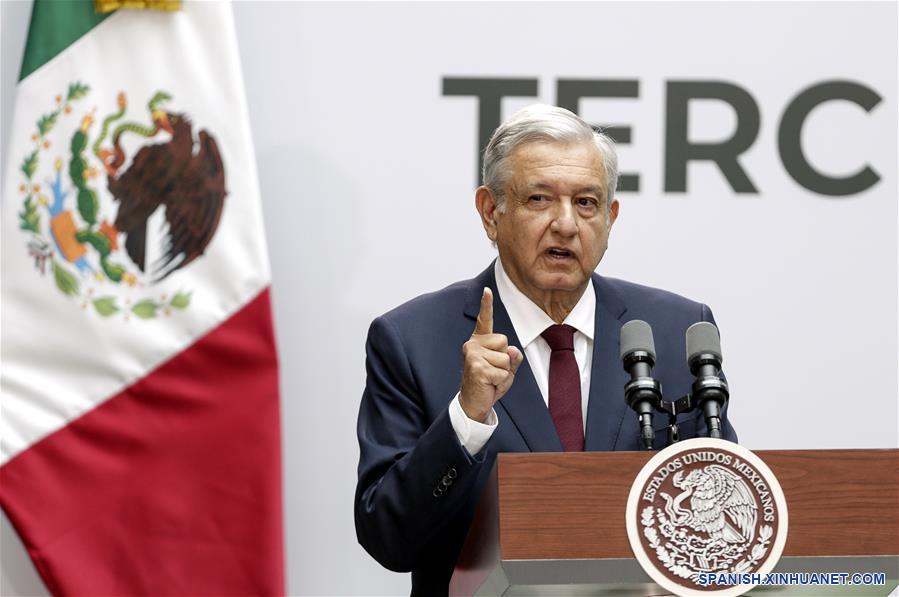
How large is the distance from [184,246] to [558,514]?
2.40 meters

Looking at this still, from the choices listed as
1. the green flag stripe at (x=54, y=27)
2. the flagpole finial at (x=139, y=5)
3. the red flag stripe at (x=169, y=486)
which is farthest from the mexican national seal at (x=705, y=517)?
the green flag stripe at (x=54, y=27)

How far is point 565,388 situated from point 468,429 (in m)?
0.37

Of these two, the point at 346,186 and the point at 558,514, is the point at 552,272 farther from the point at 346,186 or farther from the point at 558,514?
the point at 346,186

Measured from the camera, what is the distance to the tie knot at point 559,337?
280 cm

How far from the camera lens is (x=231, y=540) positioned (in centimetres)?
417

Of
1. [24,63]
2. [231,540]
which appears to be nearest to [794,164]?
[231,540]

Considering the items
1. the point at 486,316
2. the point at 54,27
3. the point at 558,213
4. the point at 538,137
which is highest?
the point at 54,27

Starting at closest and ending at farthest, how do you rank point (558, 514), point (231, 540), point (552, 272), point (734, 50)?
1. point (558, 514)
2. point (552, 272)
3. point (231, 540)
4. point (734, 50)

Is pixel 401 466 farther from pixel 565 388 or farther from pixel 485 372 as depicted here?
pixel 565 388

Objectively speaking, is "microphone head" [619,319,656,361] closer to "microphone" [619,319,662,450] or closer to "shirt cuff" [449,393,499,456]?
"microphone" [619,319,662,450]

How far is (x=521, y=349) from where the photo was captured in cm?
279

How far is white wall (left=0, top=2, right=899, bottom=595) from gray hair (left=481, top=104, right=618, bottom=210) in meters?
1.45

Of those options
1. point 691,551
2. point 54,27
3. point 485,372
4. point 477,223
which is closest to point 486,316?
point 485,372

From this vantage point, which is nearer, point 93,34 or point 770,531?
point 770,531
